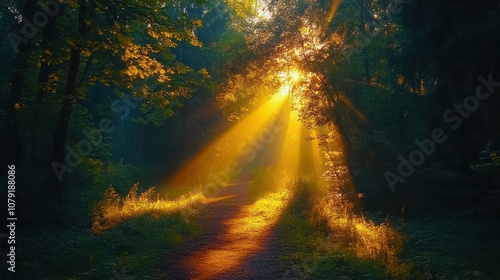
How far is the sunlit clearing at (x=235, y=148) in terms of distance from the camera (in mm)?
31375

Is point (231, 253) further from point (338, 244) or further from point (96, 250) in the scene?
point (96, 250)

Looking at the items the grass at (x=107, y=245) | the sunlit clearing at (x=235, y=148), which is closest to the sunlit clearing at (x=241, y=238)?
the grass at (x=107, y=245)

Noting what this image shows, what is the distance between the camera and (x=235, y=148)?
149ft

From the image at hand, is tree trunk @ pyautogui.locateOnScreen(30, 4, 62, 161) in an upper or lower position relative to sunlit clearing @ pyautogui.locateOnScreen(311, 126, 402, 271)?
upper

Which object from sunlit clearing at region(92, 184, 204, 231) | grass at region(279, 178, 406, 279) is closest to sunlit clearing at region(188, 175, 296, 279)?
grass at region(279, 178, 406, 279)

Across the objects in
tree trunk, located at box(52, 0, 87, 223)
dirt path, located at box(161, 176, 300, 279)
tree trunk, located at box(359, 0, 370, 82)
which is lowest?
dirt path, located at box(161, 176, 300, 279)

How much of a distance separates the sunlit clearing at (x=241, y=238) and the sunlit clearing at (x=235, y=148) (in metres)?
8.59

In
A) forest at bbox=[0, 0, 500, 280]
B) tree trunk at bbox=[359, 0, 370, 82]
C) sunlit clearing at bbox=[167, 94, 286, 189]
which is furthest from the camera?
sunlit clearing at bbox=[167, 94, 286, 189]

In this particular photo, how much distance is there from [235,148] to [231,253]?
35172 mm

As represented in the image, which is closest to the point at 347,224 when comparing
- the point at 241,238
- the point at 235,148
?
the point at 241,238

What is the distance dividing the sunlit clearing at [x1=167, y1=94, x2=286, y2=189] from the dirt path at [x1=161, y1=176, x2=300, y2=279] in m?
11.5

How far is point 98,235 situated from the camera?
1011 centimetres

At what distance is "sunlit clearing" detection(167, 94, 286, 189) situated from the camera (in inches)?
1235

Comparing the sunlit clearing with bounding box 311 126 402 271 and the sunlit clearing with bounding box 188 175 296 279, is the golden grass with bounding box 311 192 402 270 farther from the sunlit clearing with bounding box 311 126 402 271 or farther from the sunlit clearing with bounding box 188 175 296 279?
the sunlit clearing with bounding box 188 175 296 279
